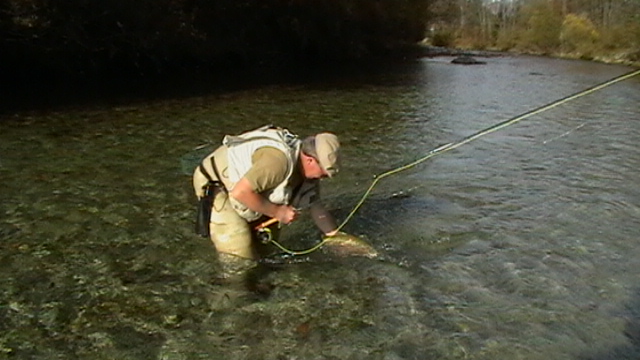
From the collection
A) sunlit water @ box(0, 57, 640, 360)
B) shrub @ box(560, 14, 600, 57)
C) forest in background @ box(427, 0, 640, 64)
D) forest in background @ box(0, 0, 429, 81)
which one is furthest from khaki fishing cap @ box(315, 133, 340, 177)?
shrub @ box(560, 14, 600, 57)

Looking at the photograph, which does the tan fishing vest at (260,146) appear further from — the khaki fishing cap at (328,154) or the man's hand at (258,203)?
the khaki fishing cap at (328,154)

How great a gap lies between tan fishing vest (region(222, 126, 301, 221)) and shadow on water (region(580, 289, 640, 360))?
2.85 meters

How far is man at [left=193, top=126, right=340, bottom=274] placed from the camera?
17.7ft

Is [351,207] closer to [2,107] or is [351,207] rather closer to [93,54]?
[2,107]

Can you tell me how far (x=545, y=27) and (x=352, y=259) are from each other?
56.2m

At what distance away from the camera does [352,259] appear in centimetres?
697

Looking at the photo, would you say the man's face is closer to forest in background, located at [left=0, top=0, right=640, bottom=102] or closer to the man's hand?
the man's hand

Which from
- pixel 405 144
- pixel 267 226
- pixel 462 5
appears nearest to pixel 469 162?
pixel 405 144

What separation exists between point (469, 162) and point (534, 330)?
671 cm

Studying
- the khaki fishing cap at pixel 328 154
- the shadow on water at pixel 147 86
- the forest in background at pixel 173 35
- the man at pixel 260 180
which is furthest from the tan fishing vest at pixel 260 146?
the forest in background at pixel 173 35

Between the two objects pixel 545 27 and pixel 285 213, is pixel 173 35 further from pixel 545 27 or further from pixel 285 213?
pixel 545 27

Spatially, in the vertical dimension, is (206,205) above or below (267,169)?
below

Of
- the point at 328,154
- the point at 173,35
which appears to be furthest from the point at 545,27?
the point at 328,154

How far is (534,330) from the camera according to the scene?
5570mm
